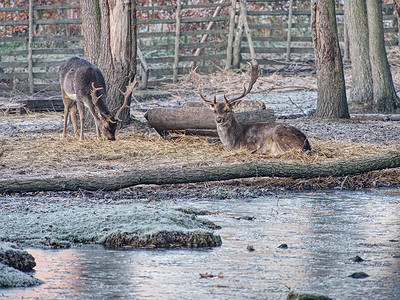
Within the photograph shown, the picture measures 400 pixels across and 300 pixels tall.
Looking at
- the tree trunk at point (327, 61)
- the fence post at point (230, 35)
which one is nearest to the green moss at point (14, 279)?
the tree trunk at point (327, 61)

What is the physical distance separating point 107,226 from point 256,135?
501 cm

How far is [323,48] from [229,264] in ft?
32.0

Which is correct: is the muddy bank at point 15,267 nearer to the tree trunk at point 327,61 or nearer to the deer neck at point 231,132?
the deer neck at point 231,132

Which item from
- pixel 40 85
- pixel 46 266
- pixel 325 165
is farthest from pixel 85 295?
pixel 40 85

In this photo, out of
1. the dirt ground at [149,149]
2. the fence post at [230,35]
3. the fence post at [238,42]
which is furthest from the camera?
the fence post at [238,42]

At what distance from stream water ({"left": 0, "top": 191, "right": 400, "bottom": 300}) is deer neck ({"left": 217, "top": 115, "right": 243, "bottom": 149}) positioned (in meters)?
4.01

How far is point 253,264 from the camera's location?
5.15m

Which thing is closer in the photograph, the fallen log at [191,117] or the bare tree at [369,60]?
the fallen log at [191,117]

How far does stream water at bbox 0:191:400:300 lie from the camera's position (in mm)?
4480

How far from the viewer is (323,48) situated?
A: 1421 cm

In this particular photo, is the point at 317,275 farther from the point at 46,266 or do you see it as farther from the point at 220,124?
the point at 220,124

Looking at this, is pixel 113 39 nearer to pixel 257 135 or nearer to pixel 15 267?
pixel 257 135

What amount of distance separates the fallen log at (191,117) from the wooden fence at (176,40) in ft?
28.9

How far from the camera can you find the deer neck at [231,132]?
11.0 m
